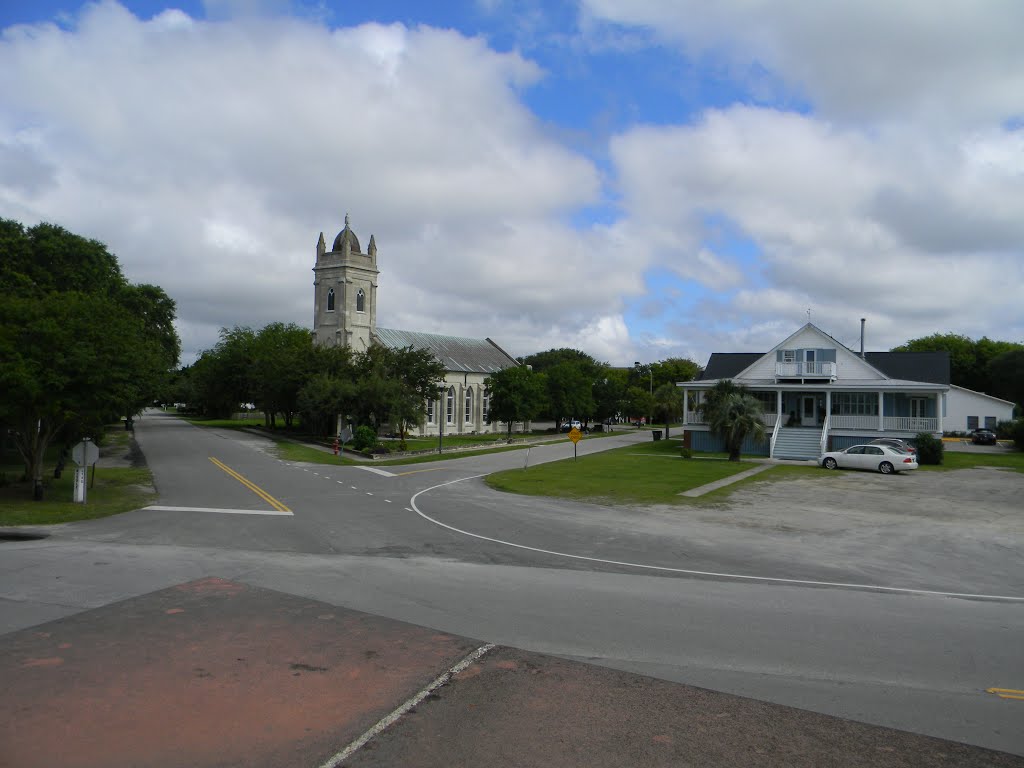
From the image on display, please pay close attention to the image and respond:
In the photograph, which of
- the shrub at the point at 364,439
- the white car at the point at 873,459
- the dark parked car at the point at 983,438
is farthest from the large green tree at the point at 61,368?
the dark parked car at the point at 983,438

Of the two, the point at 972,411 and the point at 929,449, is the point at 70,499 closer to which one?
the point at 929,449

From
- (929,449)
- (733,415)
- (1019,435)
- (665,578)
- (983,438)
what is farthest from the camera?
(983,438)

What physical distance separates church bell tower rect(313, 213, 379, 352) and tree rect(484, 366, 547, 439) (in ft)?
44.1

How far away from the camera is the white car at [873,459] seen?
32812mm

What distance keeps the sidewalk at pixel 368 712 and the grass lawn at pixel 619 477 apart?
51.3ft

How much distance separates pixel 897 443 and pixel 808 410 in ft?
30.8

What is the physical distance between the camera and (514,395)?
64312mm

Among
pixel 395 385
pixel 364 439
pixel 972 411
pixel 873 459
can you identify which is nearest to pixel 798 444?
pixel 873 459

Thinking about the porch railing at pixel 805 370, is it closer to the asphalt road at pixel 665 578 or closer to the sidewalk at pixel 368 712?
the asphalt road at pixel 665 578

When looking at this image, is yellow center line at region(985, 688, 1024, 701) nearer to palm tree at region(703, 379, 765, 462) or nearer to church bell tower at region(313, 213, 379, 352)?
palm tree at region(703, 379, 765, 462)

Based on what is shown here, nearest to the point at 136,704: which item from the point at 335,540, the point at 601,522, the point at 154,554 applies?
the point at 154,554

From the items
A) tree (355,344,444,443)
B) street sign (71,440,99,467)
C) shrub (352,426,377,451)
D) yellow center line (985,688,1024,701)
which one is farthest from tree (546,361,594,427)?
yellow center line (985,688,1024,701)

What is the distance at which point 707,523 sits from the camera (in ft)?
61.8

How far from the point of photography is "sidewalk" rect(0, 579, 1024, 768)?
570cm
